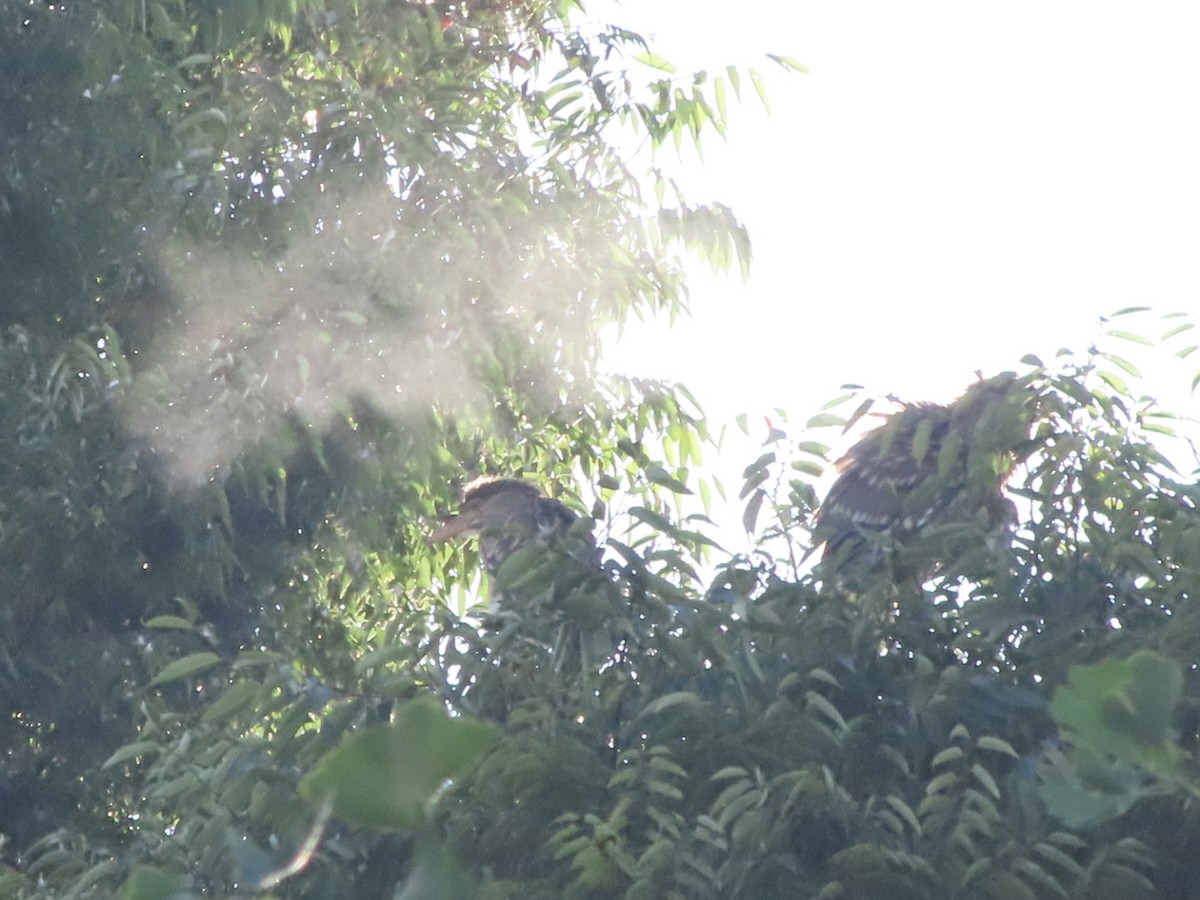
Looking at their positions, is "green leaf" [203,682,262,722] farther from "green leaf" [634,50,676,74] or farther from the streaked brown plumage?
"green leaf" [634,50,676,74]

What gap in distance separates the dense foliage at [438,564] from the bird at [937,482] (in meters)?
0.08

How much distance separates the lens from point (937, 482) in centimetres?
385

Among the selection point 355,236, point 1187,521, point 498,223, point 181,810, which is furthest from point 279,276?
point 1187,521

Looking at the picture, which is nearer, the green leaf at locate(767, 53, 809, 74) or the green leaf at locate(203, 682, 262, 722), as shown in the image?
the green leaf at locate(203, 682, 262, 722)

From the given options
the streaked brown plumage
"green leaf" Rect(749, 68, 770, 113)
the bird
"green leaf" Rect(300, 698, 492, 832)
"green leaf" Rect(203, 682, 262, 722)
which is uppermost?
"green leaf" Rect(749, 68, 770, 113)

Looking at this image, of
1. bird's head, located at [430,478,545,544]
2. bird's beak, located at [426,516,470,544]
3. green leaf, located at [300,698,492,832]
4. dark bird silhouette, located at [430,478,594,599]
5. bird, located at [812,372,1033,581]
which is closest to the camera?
green leaf, located at [300,698,492,832]

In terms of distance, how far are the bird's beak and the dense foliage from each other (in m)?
0.10

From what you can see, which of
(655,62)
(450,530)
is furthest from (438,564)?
(655,62)

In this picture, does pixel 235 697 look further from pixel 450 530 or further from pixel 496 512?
pixel 450 530

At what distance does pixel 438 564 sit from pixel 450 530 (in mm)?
462

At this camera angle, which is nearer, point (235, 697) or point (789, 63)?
point (235, 697)

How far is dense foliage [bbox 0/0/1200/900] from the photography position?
9.03ft

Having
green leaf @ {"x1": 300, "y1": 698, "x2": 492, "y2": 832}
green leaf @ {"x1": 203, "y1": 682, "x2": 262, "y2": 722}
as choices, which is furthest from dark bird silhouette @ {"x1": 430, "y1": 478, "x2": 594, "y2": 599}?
green leaf @ {"x1": 300, "y1": 698, "x2": 492, "y2": 832}

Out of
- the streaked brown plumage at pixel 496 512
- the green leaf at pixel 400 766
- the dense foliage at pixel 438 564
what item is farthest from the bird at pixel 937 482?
the green leaf at pixel 400 766
